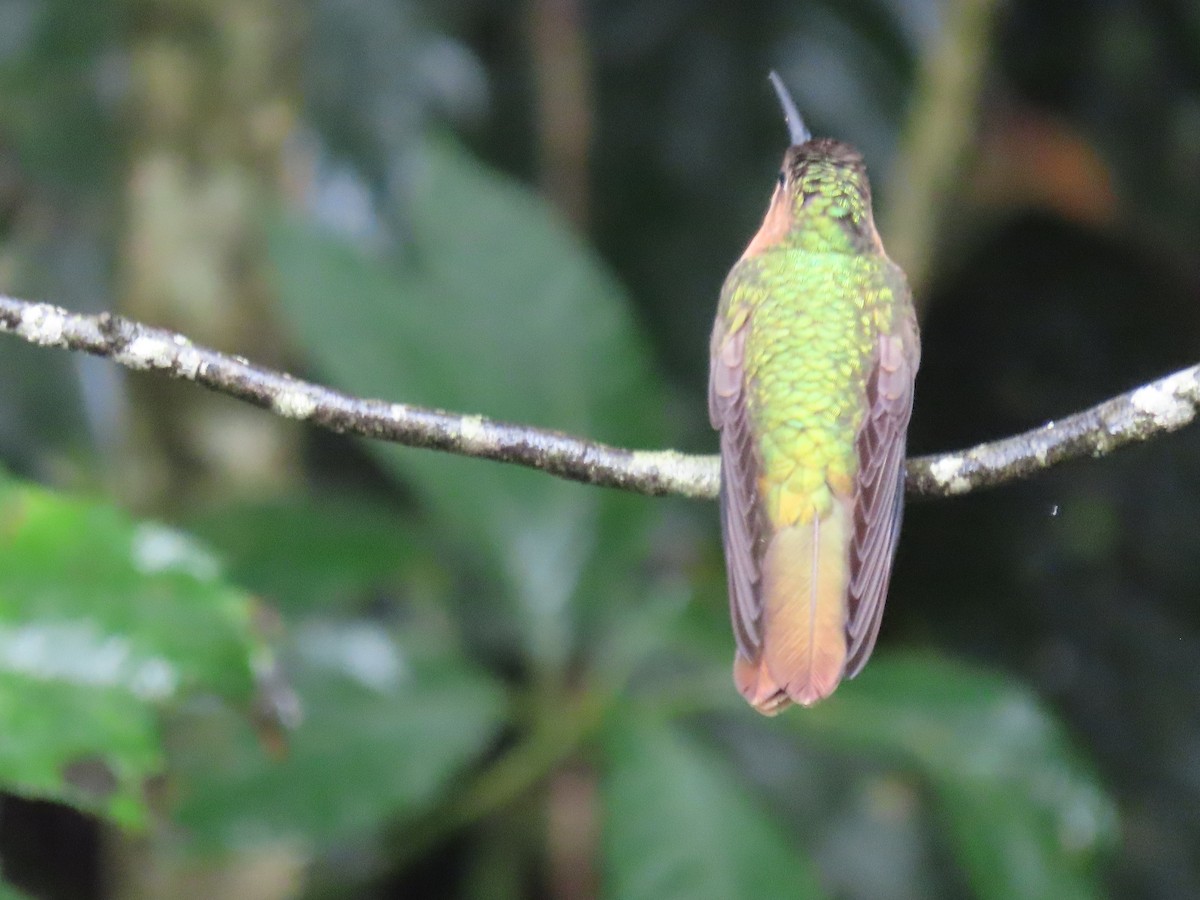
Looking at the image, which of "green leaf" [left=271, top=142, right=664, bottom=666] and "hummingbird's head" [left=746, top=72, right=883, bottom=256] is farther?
"green leaf" [left=271, top=142, right=664, bottom=666]

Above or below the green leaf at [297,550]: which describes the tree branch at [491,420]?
below

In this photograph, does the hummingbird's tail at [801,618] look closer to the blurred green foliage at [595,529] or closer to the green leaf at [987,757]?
the blurred green foliage at [595,529]

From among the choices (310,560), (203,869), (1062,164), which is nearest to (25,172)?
(310,560)

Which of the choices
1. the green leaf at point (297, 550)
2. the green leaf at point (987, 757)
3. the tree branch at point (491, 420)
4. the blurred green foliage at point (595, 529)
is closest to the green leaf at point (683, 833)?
the blurred green foliage at point (595, 529)

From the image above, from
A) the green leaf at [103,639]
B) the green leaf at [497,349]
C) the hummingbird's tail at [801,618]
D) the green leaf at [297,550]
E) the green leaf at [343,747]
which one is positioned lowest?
the hummingbird's tail at [801,618]

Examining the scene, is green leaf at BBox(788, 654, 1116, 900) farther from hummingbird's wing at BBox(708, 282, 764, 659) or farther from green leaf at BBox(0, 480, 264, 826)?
green leaf at BBox(0, 480, 264, 826)

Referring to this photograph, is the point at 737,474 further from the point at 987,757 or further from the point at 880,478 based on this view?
the point at 987,757

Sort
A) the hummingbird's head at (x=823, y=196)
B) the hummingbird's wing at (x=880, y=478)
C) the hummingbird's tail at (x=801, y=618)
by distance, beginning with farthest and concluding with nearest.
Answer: the hummingbird's head at (x=823, y=196)
the hummingbird's wing at (x=880, y=478)
the hummingbird's tail at (x=801, y=618)

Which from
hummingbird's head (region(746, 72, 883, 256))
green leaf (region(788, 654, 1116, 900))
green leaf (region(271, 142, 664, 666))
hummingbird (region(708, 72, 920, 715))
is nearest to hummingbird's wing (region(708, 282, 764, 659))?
hummingbird (region(708, 72, 920, 715))
